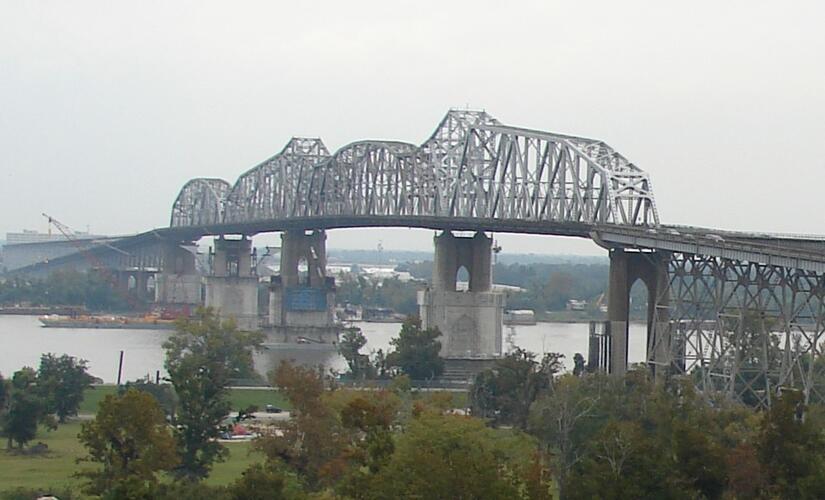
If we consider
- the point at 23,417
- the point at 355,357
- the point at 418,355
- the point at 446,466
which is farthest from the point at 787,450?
the point at 355,357

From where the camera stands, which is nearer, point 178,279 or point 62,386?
point 62,386

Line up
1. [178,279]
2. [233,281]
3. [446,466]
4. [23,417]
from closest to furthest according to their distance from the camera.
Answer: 1. [446,466]
2. [23,417]
3. [233,281]
4. [178,279]

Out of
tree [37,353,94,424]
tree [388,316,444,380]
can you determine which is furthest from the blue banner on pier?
tree [37,353,94,424]

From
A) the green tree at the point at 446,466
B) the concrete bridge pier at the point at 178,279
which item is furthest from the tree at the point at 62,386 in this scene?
the concrete bridge pier at the point at 178,279

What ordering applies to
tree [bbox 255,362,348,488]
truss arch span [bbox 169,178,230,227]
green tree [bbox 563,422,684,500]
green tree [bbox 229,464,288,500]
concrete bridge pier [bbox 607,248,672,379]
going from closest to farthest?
green tree [bbox 563,422,684,500]
green tree [bbox 229,464,288,500]
tree [bbox 255,362,348,488]
concrete bridge pier [bbox 607,248,672,379]
truss arch span [bbox 169,178,230,227]

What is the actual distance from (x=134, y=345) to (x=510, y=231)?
28672mm

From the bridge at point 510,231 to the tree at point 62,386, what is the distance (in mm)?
17625

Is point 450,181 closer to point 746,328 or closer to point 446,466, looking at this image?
point 746,328

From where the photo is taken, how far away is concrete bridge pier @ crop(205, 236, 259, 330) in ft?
419

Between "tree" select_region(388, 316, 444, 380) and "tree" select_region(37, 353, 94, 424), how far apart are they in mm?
18774

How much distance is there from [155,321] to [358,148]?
24746 mm

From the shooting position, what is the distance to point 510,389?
5853 cm

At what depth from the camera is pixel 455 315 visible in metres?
89.2

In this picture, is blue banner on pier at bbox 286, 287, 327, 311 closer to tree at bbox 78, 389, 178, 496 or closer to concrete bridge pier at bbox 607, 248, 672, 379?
concrete bridge pier at bbox 607, 248, 672, 379
